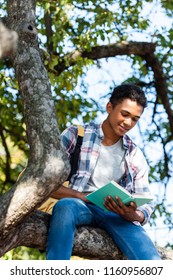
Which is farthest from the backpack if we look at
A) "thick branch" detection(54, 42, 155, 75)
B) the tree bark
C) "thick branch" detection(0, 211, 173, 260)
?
"thick branch" detection(54, 42, 155, 75)

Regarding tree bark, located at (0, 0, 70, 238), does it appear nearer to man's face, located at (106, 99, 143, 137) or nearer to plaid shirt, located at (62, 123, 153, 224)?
plaid shirt, located at (62, 123, 153, 224)

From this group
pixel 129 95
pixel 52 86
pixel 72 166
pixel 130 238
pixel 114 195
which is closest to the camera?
pixel 114 195

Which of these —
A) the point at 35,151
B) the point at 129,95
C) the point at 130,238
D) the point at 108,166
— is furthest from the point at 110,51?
the point at 35,151

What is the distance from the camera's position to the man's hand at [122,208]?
3775 mm

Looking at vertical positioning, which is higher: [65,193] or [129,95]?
[129,95]

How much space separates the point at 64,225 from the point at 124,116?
0.78 m

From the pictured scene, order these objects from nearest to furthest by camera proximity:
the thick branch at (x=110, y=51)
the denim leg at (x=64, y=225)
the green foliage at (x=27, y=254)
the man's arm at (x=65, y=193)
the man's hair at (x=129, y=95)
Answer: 1. the denim leg at (x=64, y=225)
2. the man's arm at (x=65, y=193)
3. the man's hair at (x=129, y=95)
4. the thick branch at (x=110, y=51)
5. the green foliage at (x=27, y=254)

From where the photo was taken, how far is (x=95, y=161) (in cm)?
404

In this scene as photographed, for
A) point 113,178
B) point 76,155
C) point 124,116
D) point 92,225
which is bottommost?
point 92,225

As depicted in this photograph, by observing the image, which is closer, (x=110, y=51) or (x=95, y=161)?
(x=95, y=161)

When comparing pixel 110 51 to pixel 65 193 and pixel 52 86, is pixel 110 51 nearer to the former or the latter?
pixel 52 86

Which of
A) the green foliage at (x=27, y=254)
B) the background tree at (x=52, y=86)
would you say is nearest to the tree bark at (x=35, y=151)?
the background tree at (x=52, y=86)

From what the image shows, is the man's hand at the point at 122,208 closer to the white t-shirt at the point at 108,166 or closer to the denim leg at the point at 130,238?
the denim leg at the point at 130,238

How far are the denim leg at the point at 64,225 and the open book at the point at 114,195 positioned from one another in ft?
0.30
